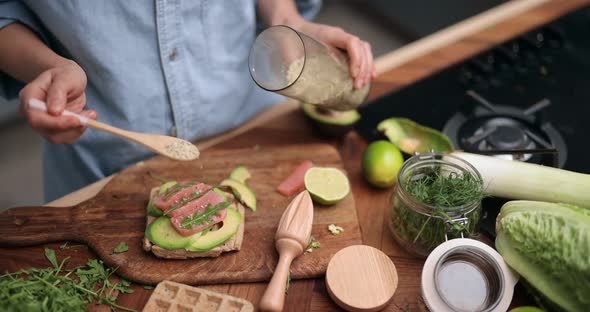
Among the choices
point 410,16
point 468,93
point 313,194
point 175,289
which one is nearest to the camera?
point 175,289

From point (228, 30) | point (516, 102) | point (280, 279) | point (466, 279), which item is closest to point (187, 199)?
point (280, 279)

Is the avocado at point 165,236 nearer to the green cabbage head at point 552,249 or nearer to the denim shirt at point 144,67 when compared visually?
the denim shirt at point 144,67

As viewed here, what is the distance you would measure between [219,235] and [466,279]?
547 millimetres

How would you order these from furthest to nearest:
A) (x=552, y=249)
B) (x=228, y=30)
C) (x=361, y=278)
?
(x=228, y=30) → (x=361, y=278) → (x=552, y=249)

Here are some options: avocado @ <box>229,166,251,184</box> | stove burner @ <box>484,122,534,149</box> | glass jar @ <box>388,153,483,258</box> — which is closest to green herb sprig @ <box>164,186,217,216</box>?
avocado @ <box>229,166,251,184</box>

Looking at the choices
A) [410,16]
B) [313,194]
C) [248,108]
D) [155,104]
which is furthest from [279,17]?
[410,16]

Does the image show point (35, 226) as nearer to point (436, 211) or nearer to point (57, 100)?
point (57, 100)

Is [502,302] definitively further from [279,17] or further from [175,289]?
[279,17]

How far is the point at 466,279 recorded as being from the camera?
1094mm

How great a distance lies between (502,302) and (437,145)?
509mm

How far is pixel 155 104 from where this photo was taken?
1.45m

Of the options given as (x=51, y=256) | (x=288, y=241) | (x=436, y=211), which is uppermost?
(x=436, y=211)

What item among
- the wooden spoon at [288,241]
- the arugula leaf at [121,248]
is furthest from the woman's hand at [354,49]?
the arugula leaf at [121,248]

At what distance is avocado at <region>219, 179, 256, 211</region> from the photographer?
132cm
